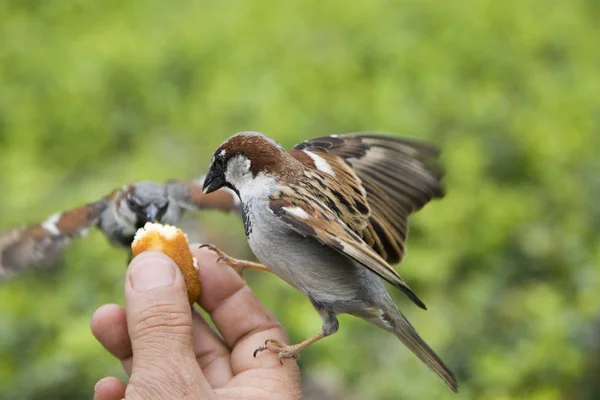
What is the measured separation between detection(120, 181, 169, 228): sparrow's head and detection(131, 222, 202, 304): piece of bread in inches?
21.5

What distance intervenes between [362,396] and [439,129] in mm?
2210

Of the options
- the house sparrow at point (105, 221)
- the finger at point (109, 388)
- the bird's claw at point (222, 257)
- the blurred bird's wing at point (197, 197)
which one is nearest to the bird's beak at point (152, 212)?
the house sparrow at point (105, 221)

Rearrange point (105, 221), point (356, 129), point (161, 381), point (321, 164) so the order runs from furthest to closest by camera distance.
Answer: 1. point (356, 129)
2. point (105, 221)
3. point (321, 164)
4. point (161, 381)

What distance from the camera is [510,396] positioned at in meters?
3.10

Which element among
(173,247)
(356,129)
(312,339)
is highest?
(356,129)

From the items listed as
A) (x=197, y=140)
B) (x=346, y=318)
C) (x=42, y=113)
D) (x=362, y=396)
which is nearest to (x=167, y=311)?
(x=362, y=396)

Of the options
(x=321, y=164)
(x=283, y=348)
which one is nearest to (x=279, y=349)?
(x=283, y=348)

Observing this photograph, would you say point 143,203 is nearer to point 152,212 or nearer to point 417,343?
point 152,212

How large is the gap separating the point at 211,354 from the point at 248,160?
64cm

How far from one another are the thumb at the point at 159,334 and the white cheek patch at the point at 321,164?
0.64m

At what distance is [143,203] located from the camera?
2.84 meters

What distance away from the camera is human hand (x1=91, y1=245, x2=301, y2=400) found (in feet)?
6.06

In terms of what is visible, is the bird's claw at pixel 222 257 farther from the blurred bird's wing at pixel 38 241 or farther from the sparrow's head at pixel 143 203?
the blurred bird's wing at pixel 38 241

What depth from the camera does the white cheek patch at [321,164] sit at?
2372mm
